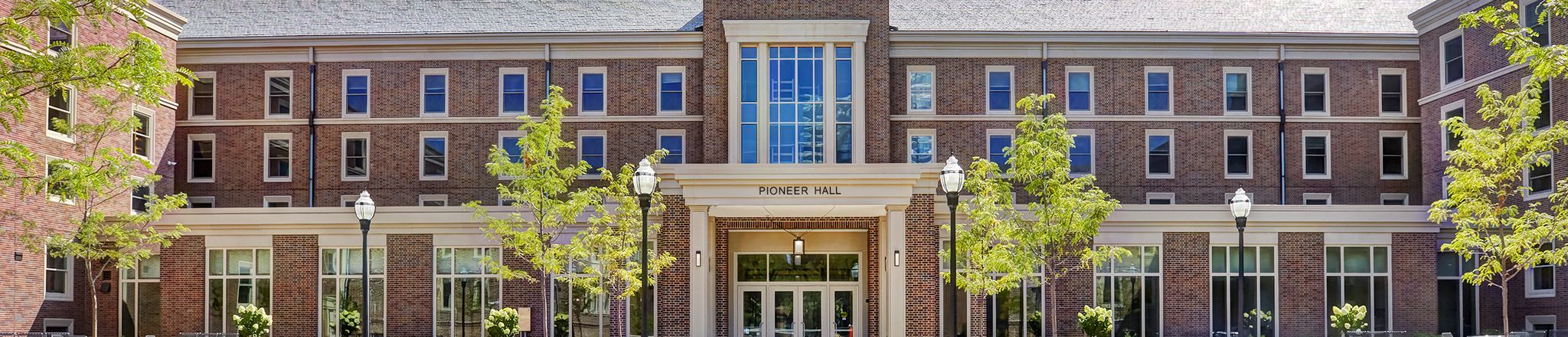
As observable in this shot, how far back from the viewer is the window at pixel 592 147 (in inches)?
1706

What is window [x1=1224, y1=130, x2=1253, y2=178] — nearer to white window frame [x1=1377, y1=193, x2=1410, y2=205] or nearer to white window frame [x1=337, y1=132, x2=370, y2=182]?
white window frame [x1=1377, y1=193, x2=1410, y2=205]

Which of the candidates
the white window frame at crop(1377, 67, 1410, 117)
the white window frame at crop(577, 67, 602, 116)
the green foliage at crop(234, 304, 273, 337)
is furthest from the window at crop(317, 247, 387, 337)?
the white window frame at crop(1377, 67, 1410, 117)

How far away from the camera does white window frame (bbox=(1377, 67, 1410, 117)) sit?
43344mm

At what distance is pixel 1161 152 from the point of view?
43.5m

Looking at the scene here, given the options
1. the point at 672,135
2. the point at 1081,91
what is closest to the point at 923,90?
the point at 1081,91

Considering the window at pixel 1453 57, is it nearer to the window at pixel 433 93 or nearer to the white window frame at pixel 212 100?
the window at pixel 433 93

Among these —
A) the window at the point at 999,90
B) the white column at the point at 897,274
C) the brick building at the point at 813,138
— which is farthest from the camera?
the window at the point at 999,90

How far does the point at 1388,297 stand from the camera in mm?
39188

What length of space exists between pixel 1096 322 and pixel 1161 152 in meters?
8.06

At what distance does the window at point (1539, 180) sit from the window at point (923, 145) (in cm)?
1545

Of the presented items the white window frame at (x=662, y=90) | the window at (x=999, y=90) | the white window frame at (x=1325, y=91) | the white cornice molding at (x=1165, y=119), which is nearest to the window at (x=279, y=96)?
the white window frame at (x=662, y=90)

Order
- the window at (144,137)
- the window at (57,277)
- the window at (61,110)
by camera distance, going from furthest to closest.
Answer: the window at (144,137), the window at (57,277), the window at (61,110)

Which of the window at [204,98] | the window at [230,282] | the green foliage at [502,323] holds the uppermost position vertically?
the window at [204,98]

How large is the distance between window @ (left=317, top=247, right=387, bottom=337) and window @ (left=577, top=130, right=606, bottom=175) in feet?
22.1
